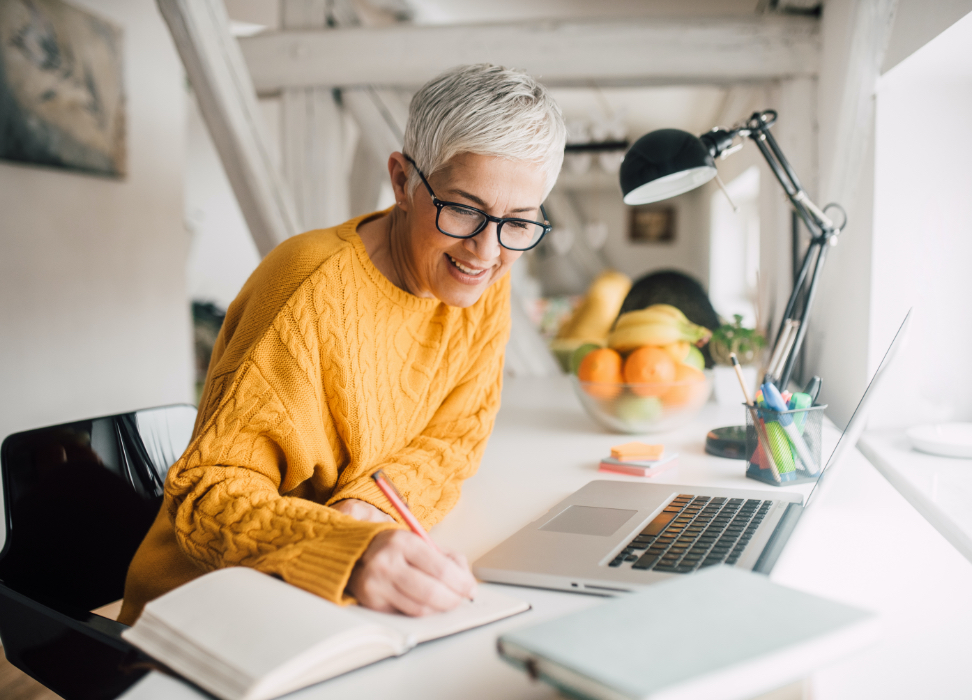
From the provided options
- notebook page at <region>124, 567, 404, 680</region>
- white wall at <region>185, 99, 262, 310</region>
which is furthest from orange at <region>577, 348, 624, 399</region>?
white wall at <region>185, 99, 262, 310</region>

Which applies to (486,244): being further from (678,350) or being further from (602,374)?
(678,350)

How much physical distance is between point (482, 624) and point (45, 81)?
8.06 ft

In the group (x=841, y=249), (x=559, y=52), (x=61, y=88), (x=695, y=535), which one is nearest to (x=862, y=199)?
(x=841, y=249)

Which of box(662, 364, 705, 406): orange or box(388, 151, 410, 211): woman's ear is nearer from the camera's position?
box(388, 151, 410, 211): woman's ear

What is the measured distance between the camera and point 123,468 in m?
1.19

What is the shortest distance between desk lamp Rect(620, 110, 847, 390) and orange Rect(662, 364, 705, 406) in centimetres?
14

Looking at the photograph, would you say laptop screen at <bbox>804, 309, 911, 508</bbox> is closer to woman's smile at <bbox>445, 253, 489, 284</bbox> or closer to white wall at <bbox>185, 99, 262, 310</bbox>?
woman's smile at <bbox>445, 253, 489, 284</bbox>

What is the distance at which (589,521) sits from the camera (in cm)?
92

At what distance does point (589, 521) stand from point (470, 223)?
0.46 m

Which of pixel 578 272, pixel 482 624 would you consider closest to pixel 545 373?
pixel 482 624

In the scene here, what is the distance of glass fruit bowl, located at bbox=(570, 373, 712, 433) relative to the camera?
1.41m

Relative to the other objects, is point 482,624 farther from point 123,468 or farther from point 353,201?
point 353,201

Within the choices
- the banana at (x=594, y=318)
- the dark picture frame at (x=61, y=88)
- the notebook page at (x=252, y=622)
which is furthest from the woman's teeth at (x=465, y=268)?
the banana at (x=594, y=318)

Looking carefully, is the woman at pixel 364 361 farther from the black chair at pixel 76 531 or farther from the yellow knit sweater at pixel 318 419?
the black chair at pixel 76 531
